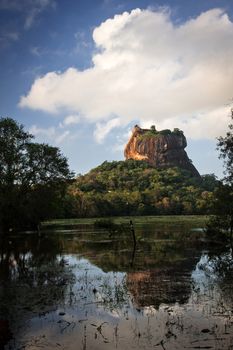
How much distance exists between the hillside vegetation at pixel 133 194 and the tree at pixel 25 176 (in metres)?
52.5

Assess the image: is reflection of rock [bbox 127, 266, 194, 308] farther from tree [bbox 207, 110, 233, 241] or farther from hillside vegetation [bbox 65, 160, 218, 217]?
hillside vegetation [bbox 65, 160, 218, 217]

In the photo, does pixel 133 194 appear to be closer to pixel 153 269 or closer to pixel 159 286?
pixel 153 269

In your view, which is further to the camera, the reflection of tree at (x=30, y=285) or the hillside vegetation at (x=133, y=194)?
the hillside vegetation at (x=133, y=194)

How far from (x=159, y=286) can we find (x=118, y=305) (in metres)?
3.74

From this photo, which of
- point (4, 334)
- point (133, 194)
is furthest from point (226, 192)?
point (133, 194)

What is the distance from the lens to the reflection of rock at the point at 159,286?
590 inches

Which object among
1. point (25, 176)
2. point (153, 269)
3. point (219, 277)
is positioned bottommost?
point (219, 277)

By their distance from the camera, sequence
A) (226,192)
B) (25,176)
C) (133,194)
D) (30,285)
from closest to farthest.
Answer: (30,285) → (226,192) → (25,176) → (133,194)

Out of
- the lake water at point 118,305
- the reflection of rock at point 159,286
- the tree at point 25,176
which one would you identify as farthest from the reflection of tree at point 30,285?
the tree at point 25,176

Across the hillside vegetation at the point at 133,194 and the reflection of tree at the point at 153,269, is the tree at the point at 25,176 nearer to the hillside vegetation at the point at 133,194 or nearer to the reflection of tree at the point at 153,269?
the reflection of tree at the point at 153,269

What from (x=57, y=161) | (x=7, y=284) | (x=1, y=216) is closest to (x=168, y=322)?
(x=7, y=284)

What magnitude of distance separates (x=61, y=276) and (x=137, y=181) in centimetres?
15932

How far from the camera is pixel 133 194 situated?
500 feet

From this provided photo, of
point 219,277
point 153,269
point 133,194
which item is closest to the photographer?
point 219,277
